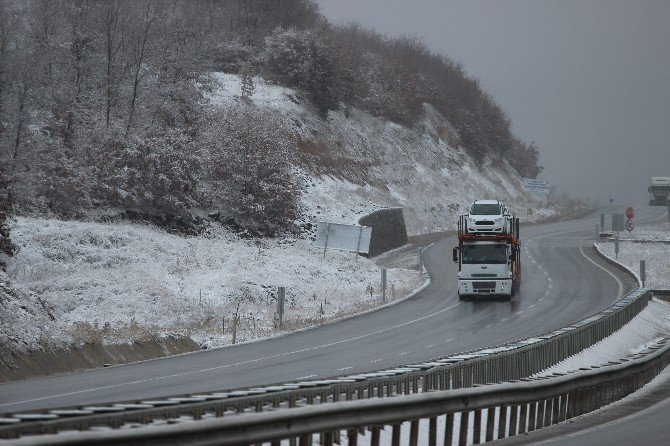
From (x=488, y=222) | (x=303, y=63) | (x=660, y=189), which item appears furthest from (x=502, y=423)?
(x=660, y=189)

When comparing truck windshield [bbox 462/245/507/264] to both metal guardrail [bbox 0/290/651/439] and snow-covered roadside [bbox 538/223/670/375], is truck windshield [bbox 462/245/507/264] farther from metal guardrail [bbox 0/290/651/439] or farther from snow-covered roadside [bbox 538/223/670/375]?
metal guardrail [bbox 0/290/651/439]

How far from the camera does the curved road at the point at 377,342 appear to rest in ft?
71.8

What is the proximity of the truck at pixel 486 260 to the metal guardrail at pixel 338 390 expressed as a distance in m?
16.2

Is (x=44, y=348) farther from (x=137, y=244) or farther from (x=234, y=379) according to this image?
(x=137, y=244)

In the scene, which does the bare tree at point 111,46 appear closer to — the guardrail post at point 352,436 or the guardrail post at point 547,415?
the guardrail post at point 547,415

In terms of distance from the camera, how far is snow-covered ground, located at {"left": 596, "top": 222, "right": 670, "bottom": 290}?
57.7 metres

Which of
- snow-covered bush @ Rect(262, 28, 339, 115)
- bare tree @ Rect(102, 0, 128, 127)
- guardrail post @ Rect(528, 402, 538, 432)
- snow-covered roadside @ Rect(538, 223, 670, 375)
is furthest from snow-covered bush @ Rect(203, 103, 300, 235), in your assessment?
guardrail post @ Rect(528, 402, 538, 432)

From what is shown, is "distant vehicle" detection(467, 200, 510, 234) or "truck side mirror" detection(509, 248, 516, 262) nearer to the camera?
"distant vehicle" detection(467, 200, 510, 234)

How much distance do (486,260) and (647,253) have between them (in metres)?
27.5

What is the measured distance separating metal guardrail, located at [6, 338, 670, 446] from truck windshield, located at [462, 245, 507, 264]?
2450 cm

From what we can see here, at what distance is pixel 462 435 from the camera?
12242 mm

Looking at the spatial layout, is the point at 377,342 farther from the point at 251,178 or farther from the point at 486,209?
the point at 251,178

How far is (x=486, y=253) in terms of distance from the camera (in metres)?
44.0

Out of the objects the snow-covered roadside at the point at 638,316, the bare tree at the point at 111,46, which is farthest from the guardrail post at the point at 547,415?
the bare tree at the point at 111,46
